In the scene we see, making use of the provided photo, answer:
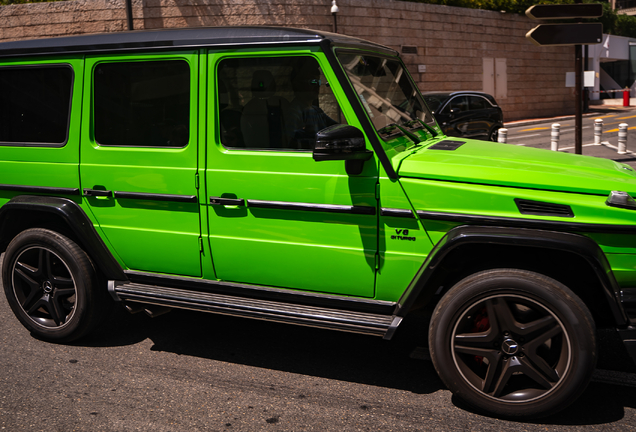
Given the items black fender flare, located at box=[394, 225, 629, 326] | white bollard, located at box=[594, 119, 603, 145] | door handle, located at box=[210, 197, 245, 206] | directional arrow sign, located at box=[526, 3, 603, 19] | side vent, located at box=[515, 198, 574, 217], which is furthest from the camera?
white bollard, located at box=[594, 119, 603, 145]

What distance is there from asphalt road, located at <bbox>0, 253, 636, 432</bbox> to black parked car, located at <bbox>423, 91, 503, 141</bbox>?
10567 mm

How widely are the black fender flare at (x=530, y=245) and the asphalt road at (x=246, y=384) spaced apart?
2.15 feet

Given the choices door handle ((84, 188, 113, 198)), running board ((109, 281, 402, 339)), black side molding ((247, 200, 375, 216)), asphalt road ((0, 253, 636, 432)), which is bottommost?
asphalt road ((0, 253, 636, 432))

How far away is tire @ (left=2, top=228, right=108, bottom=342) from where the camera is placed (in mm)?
4020

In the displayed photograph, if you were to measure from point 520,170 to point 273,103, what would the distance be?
147 cm

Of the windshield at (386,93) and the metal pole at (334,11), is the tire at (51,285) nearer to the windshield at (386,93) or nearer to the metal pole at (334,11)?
the windshield at (386,93)

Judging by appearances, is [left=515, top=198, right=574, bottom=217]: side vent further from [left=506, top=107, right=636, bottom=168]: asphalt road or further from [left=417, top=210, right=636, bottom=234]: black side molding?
[left=506, top=107, right=636, bottom=168]: asphalt road

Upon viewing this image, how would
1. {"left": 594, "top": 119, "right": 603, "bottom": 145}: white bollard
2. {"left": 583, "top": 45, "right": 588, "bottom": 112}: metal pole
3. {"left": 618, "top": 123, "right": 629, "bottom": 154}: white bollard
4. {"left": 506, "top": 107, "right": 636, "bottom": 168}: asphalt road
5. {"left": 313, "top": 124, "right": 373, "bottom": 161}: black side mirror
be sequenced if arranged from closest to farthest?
1. {"left": 313, "top": 124, "right": 373, "bottom": 161}: black side mirror
2. {"left": 618, "top": 123, "right": 629, "bottom": 154}: white bollard
3. {"left": 506, "top": 107, "right": 636, "bottom": 168}: asphalt road
4. {"left": 594, "top": 119, "right": 603, "bottom": 145}: white bollard
5. {"left": 583, "top": 45, "right": 588, "bottom": 112}: metal pole

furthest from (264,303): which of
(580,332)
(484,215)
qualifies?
(580,332)

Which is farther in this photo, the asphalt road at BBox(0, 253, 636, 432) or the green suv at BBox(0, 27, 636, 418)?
the asphalt road at BBox(0, 253, 636, 432)

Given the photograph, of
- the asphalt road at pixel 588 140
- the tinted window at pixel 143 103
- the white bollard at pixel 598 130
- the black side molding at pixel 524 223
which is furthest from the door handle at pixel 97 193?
the white bollard at pixel 598 130

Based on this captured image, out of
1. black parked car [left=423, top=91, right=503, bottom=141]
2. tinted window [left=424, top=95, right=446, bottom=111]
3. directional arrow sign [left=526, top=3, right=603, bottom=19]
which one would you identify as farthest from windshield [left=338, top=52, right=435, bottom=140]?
tinted window [left=424, top=95, right=446, bottom=111]

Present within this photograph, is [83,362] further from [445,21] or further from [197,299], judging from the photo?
[445,21]

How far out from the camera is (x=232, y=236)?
3621 mm
